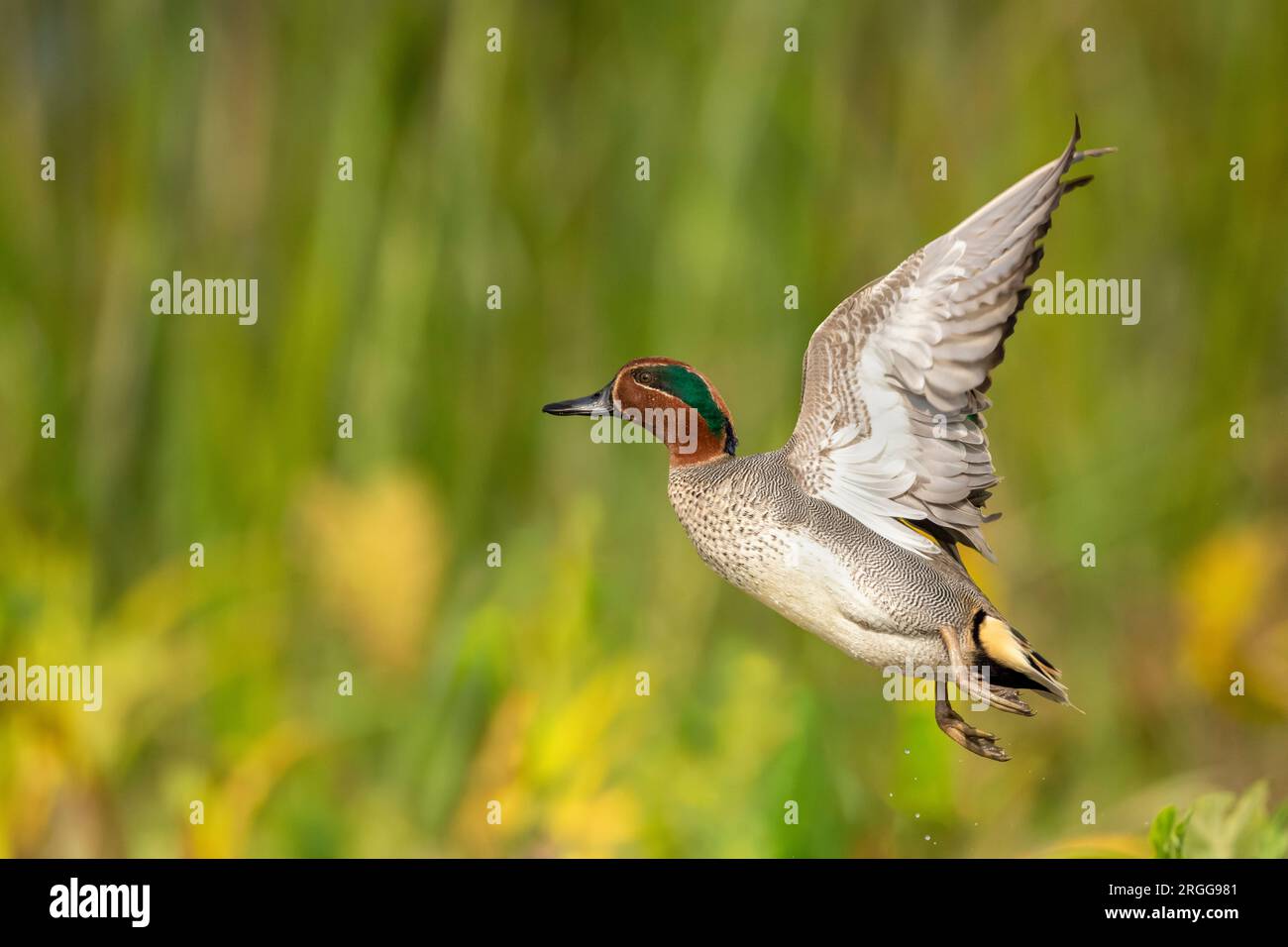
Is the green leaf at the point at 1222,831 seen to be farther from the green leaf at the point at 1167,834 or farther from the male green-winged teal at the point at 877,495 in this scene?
the male green-winged teal at the point at 877,495

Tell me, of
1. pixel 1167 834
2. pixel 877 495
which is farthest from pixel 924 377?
pixel 1167 834

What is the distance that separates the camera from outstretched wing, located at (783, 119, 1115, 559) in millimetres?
1539

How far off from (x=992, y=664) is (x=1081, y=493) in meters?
0.77

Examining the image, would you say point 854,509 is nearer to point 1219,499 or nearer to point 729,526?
point 729,526

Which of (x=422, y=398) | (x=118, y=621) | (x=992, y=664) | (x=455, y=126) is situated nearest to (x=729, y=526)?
(x=992, y=664)

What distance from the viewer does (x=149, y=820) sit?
7.71 ft

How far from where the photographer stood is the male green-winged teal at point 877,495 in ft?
5.28

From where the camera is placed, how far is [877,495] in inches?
65.8

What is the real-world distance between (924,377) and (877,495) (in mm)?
157

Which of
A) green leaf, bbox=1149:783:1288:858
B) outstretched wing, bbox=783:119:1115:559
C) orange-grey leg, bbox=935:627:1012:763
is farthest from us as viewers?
green leaf, bbox=1149:783:1288:858

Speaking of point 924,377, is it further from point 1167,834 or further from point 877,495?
point 1167,834

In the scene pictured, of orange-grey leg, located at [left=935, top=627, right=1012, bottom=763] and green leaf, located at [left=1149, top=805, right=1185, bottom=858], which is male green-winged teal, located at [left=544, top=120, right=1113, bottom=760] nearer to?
orange-grey leg, located at [left=935, top=627, right=1012, bottom=763]

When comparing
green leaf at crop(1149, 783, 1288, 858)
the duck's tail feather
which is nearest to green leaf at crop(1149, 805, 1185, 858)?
green leaf at crop(1149, 783, 1288, 858)

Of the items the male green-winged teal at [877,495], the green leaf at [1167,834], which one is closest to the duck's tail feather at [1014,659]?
the male green-winged teal at [877,495]
